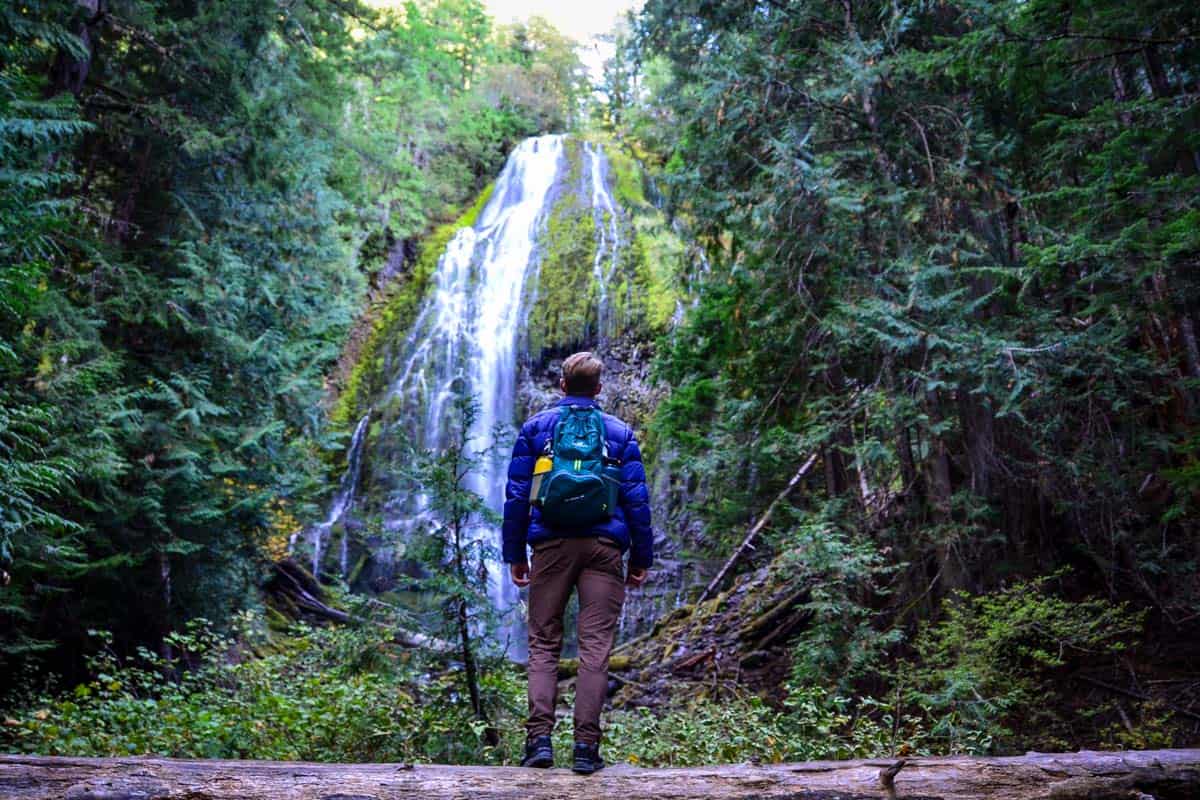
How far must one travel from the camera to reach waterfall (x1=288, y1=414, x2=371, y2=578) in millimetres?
16098

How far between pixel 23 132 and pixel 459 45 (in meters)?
28.5

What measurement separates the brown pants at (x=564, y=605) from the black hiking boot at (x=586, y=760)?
0.19 m

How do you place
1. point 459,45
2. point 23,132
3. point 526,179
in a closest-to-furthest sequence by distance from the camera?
point 23,132, point 526,179, point 459,45

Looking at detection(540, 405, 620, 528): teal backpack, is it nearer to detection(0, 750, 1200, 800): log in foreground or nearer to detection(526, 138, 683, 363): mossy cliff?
detection(0, 750, 1200, 800): log in foreground

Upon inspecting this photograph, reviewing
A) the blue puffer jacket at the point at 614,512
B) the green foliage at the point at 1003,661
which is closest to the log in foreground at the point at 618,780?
the blue puffer jacket at the point at 614,512

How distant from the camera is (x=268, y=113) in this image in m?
9.26

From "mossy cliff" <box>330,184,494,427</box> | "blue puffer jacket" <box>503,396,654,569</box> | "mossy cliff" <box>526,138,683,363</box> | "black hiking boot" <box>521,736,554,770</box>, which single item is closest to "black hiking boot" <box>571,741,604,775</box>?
"black hiking boot" <box>521,736,554,770</box>

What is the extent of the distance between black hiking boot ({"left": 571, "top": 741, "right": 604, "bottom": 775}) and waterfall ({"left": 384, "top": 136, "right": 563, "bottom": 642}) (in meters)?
12.1

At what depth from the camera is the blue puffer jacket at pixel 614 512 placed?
12.0ft

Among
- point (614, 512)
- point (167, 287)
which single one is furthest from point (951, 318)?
point (167, 287)

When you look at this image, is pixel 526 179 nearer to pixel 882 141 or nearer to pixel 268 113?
pixel 268 113

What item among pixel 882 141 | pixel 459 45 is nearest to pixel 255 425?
pixel 882 141

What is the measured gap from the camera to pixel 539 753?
336cm

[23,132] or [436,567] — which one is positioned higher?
[23,132]
